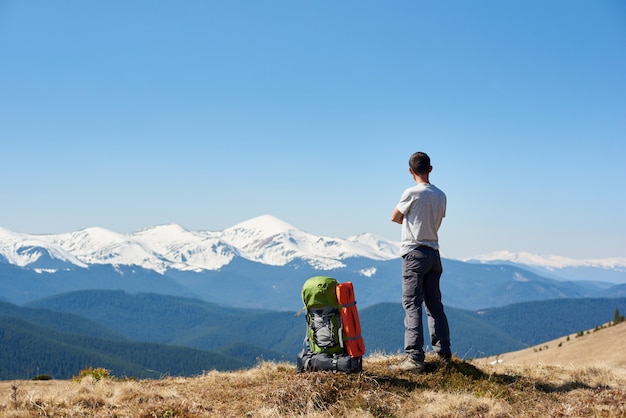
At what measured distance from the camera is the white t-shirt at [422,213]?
9.83 metres

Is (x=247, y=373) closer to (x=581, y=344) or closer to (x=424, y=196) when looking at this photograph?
(x=424, y=196)

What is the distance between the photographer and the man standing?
9.80 m

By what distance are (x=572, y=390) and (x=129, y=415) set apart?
770cm

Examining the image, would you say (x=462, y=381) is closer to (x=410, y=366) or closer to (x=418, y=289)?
(x=410, y=366)

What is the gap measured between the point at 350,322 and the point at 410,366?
62.3 inches

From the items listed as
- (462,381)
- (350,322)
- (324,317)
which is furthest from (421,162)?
(462,381)

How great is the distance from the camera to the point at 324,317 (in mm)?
9430

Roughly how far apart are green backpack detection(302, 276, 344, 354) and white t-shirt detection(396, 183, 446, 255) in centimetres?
166

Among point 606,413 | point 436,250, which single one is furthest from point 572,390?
point 436,250

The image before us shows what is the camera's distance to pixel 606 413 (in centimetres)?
698

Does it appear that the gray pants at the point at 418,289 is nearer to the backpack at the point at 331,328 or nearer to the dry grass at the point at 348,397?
the dry grass at the point at 348,397

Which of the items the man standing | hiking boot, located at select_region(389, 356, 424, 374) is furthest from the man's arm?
hiking boot, located at select_region(389, 356, 424, 374)

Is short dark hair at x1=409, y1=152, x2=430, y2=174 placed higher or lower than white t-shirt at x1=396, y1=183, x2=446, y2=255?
higher

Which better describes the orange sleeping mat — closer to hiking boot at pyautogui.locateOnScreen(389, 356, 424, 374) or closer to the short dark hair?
hiking boot at pyautogui.locateOnScreen(389, 356, 424, 374)
